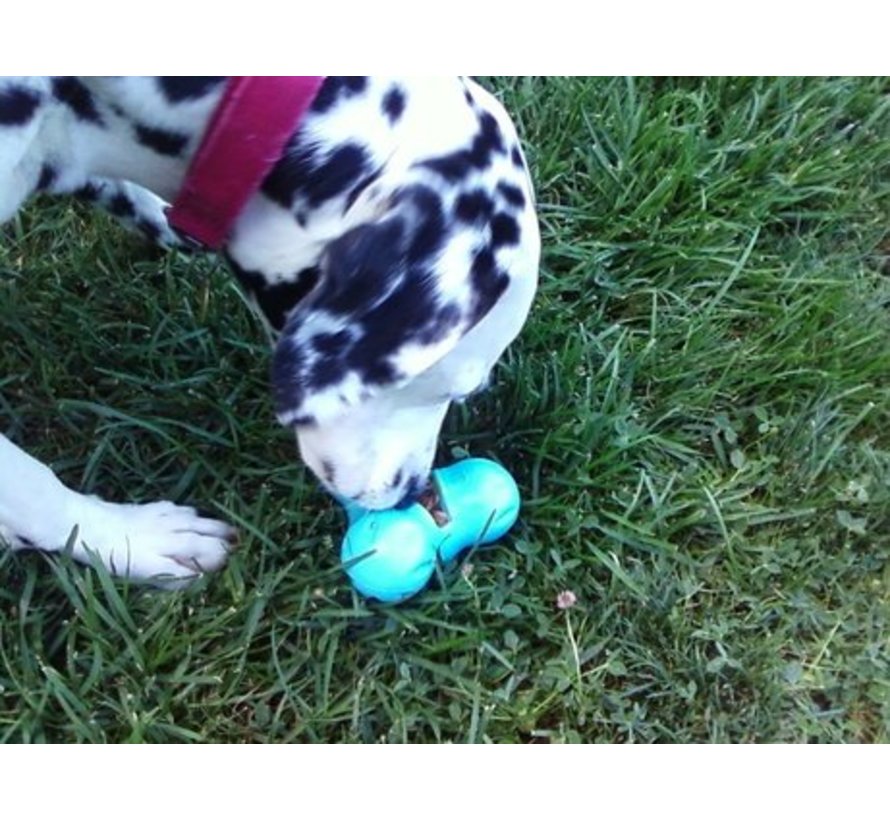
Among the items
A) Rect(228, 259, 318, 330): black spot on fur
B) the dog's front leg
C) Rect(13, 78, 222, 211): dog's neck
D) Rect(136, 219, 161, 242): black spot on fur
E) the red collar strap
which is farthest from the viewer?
Rect(136, 219, 161, 242): black spot on fur

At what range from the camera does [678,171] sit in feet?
11.1

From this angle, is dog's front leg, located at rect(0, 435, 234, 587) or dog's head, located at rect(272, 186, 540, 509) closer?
dog's head, located at rect(272, 186, 540, 509)

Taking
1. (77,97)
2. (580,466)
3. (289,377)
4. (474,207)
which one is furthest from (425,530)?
(77,97)

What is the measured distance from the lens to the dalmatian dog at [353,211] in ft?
6.61

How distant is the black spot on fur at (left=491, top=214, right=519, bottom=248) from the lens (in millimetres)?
2098

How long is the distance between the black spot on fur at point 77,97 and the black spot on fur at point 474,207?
1.93 feet

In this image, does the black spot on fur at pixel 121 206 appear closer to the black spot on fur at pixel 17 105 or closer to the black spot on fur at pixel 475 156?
the black spot on fur at pixel 17 105

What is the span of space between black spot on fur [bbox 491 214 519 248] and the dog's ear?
9 cm

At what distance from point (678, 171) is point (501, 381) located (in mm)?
788

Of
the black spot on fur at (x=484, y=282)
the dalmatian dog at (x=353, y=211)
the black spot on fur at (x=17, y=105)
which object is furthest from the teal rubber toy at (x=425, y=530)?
the black spot on fur at (x=17, y=105)

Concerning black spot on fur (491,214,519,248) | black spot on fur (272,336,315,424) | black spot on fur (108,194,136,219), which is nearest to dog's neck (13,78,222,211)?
black spot on fur (272,336,315,424)

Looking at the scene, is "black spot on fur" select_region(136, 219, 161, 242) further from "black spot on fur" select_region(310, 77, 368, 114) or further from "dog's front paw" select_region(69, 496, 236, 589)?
"black spot on fur" select_region(310, 77, 368, 114)
